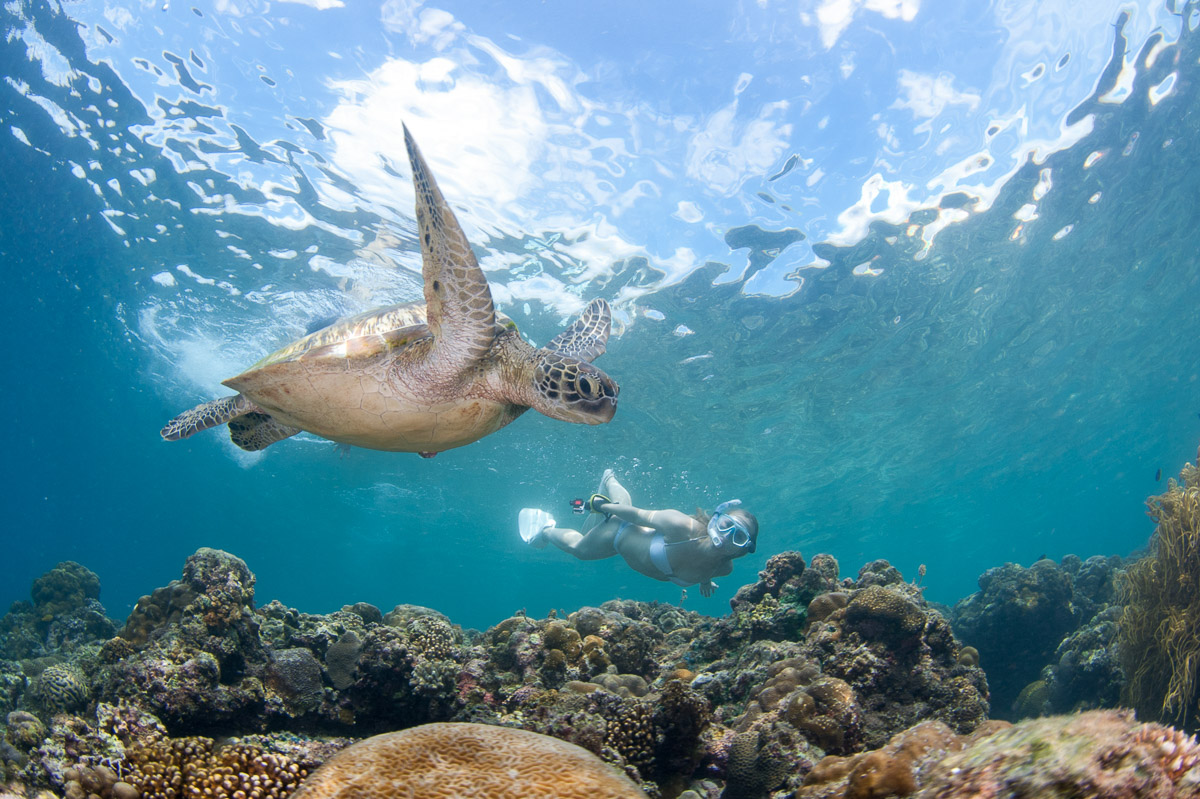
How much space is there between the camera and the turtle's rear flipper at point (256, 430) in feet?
18.4

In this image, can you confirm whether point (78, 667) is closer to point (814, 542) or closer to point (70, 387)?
point (70, 387)

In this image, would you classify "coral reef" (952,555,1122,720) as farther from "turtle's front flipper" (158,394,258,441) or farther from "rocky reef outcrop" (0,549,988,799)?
"turtle's front flipper" (158,394,258,441)

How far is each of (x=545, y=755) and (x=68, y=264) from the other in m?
20.0

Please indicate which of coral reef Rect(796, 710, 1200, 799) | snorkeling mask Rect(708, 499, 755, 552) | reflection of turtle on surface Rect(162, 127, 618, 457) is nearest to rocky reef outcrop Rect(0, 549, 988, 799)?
coral reef Rect(796, 710, 1200, 799)

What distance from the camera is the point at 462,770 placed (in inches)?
68.7

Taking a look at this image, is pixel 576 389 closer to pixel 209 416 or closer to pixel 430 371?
pixel 430 371

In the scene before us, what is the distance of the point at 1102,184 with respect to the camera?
35.2ft

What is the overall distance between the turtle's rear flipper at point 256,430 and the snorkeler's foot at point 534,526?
802 cm

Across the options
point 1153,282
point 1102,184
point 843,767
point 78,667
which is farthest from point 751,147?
point 1153,282

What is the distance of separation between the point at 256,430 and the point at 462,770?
17.9 ft

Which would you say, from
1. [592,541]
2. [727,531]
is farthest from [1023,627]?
[592,541]

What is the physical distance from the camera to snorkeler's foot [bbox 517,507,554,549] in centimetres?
1301

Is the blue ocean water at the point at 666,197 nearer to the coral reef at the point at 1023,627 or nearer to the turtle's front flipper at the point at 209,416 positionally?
the turtle's front flipper at the point at 209,416

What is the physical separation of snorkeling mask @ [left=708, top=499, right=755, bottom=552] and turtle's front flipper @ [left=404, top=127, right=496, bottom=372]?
509 cm
